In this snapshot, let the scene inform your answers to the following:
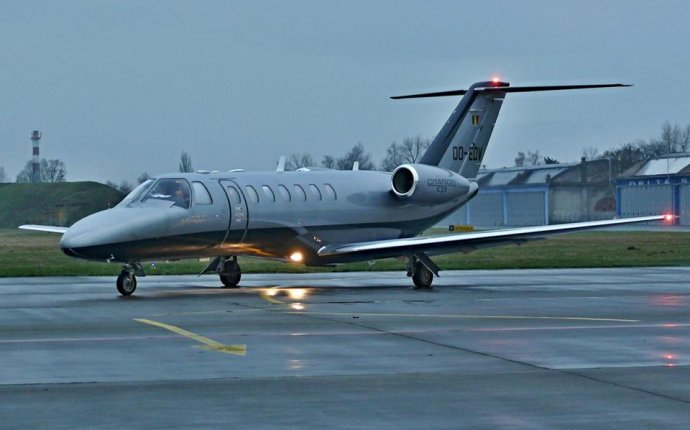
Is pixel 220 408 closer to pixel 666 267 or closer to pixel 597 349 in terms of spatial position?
pixel 597 349

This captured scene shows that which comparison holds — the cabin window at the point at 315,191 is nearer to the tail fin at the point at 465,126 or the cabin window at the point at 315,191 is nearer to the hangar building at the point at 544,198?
the tail fin at the point at 465,126

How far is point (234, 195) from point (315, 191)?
8.75 feet

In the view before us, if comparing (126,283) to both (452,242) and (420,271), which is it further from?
(452,242)

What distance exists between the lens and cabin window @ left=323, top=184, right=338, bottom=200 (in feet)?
97.3

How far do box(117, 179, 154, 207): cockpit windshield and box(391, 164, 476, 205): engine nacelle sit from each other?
6.90m

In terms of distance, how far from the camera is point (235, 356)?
47.5 feet

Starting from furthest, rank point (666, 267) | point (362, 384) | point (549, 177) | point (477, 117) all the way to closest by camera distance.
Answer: point (549, 177) < point (666, 267) < point (477, 117) < point (362, 384)

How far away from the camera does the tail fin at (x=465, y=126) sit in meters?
32.2

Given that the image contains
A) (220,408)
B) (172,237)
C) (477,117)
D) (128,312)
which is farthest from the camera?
(477,117)

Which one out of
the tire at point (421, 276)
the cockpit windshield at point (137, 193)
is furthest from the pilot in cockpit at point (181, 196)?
the tire at point (421, 276)

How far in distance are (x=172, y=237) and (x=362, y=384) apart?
46.7ft

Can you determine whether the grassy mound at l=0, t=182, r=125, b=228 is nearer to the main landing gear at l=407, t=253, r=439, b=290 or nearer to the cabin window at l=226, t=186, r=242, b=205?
the cabin window at l=226, t=186, r=242, b=205

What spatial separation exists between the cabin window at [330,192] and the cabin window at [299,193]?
71cm

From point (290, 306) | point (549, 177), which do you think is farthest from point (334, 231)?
point (549, 177)
